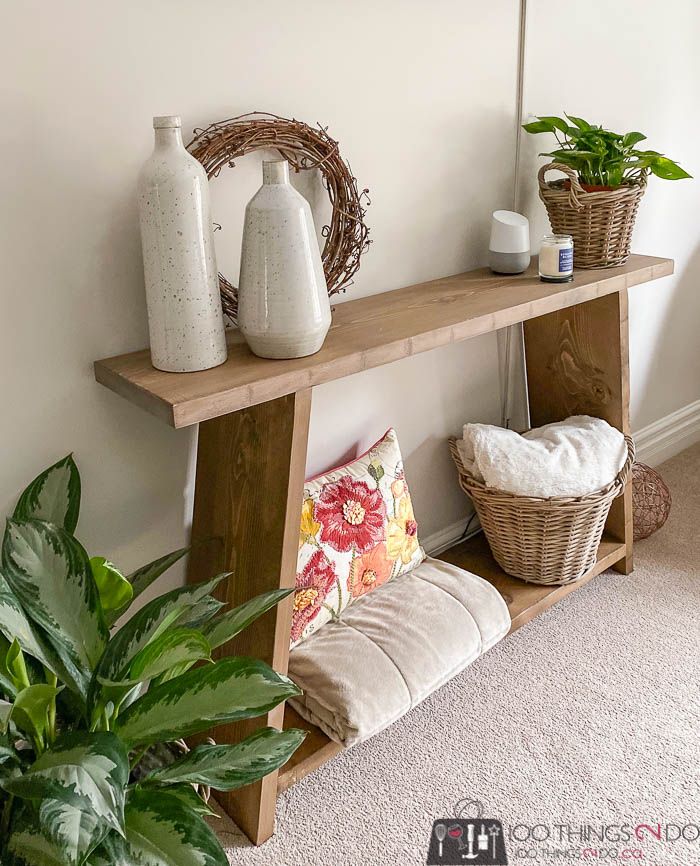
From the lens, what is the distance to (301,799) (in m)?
1.44

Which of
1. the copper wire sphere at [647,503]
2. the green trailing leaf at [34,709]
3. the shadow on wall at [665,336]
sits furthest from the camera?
the shadow on wall at [665,336]

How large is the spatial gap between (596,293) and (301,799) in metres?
1.09

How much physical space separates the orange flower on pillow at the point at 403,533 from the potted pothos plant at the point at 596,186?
626mm

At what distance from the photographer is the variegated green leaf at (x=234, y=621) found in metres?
1.09

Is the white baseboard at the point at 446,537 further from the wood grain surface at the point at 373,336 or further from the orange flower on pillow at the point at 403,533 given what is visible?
the wood grain surface at the point at 373,336

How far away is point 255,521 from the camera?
130 centimetres

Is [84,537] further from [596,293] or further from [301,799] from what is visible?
[596,293]

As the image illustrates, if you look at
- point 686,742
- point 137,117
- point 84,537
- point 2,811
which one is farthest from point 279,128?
point 686,742

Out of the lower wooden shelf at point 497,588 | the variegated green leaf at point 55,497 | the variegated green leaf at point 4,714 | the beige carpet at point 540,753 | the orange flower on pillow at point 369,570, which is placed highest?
the variegated green leaf at point 55,497

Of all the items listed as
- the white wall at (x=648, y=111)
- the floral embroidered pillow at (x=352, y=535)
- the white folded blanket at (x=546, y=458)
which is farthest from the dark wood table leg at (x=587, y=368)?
the floral embroidered pillow at (x=352, y=535)

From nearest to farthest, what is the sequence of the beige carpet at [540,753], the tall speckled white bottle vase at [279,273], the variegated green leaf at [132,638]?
the variegated green leaf at [132,638], the tall speckled white bottle vase at [279,273], the beige carpet at [540,753]

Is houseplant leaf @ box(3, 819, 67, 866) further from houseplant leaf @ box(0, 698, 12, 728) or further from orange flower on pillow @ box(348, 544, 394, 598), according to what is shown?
orange flower on pillow @ box(348, 544, 394, 598)

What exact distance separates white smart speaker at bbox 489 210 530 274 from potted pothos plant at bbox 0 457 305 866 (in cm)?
89

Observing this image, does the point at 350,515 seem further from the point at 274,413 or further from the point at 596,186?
the point at 596,186
